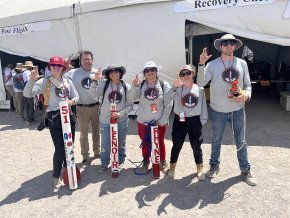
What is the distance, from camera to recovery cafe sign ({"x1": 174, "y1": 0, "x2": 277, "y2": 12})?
20.1 ft

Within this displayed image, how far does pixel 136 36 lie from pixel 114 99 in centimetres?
338

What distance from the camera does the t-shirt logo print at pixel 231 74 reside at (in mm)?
3734

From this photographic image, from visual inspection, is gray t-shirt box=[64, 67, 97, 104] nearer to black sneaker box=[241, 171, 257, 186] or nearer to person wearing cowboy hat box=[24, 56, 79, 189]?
person wearing cowboy hat box=[24, 56, 79, 189]

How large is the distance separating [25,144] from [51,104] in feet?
8.67

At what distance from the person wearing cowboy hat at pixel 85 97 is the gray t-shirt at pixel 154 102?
3.00 ft

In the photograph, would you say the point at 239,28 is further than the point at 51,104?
Yes

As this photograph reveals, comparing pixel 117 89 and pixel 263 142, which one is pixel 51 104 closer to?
pixel 117 89

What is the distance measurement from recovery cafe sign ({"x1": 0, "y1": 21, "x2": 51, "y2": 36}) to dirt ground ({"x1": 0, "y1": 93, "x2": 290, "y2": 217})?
12.9 ft

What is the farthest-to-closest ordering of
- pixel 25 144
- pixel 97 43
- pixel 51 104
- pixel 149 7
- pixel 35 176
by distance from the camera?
pixel 97 43
pixel 149 7
pixel 25 144
pixel 35 176
pixel 51 104

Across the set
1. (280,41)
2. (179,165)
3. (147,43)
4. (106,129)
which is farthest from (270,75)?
(106,129)

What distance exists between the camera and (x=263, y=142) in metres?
5.61

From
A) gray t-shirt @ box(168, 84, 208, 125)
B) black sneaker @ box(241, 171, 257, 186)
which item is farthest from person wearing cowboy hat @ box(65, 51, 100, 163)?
black sneaker @ box(241, 171, 257, 186)

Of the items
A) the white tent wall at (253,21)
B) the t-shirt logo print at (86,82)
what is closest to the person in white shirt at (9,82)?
the t-shirt logo print at (86,82)

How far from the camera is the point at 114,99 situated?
4211 millimetres
